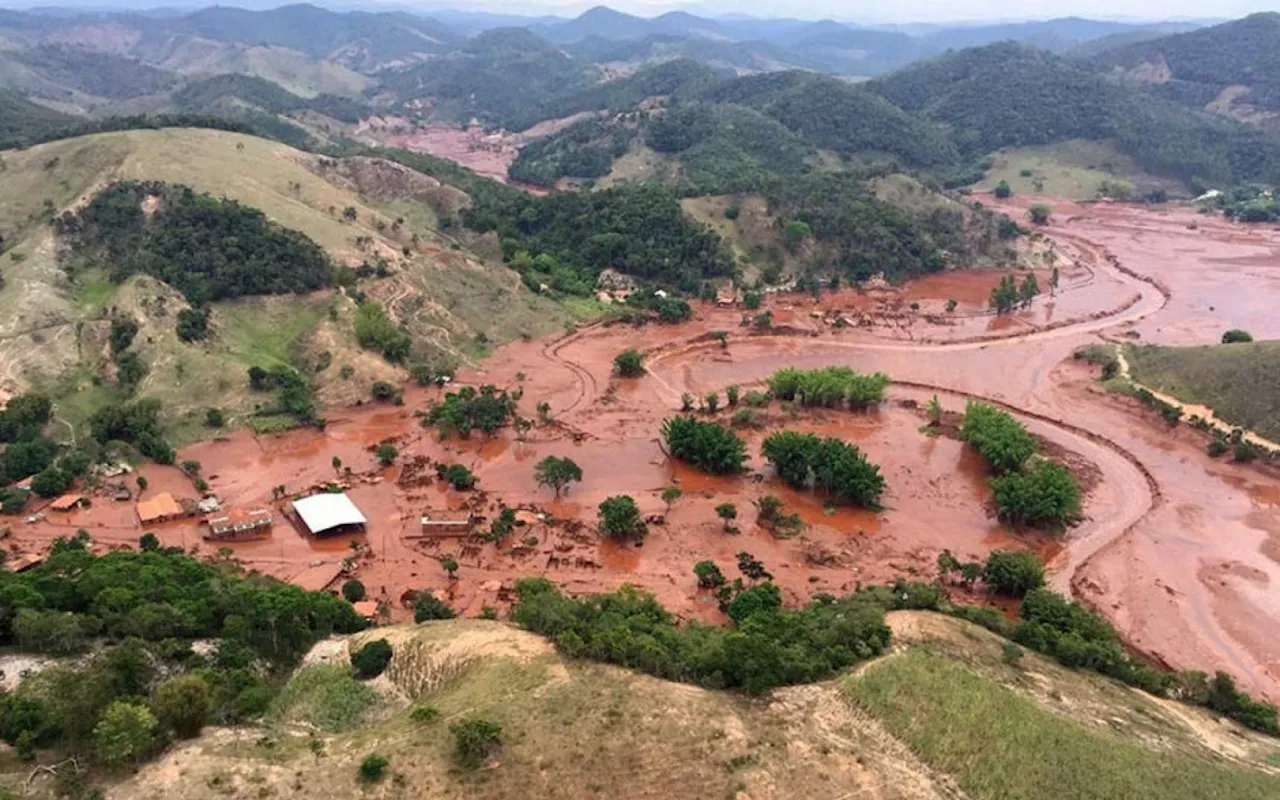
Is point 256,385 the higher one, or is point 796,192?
point 796,192

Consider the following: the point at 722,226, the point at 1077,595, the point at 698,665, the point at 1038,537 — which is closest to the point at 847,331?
the point at 722,226

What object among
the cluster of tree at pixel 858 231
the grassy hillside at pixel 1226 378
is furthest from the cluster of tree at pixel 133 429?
the grassy hillside at pixel 1226 378

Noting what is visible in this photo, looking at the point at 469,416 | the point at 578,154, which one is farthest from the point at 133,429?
the point at 578,154

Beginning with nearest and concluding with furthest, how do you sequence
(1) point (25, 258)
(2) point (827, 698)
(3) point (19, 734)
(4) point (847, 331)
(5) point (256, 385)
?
(3) point (19, 734), (2) point (827, 698), (5) point (256, 385), (1) point (25, 258), (4) point (847, 331)

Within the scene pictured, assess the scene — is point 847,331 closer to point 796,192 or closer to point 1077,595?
point 796,192

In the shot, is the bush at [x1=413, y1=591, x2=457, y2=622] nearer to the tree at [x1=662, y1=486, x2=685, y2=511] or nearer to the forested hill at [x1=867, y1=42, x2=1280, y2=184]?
the tree at [x1=662, y1=486, x2=685, y2=511]
